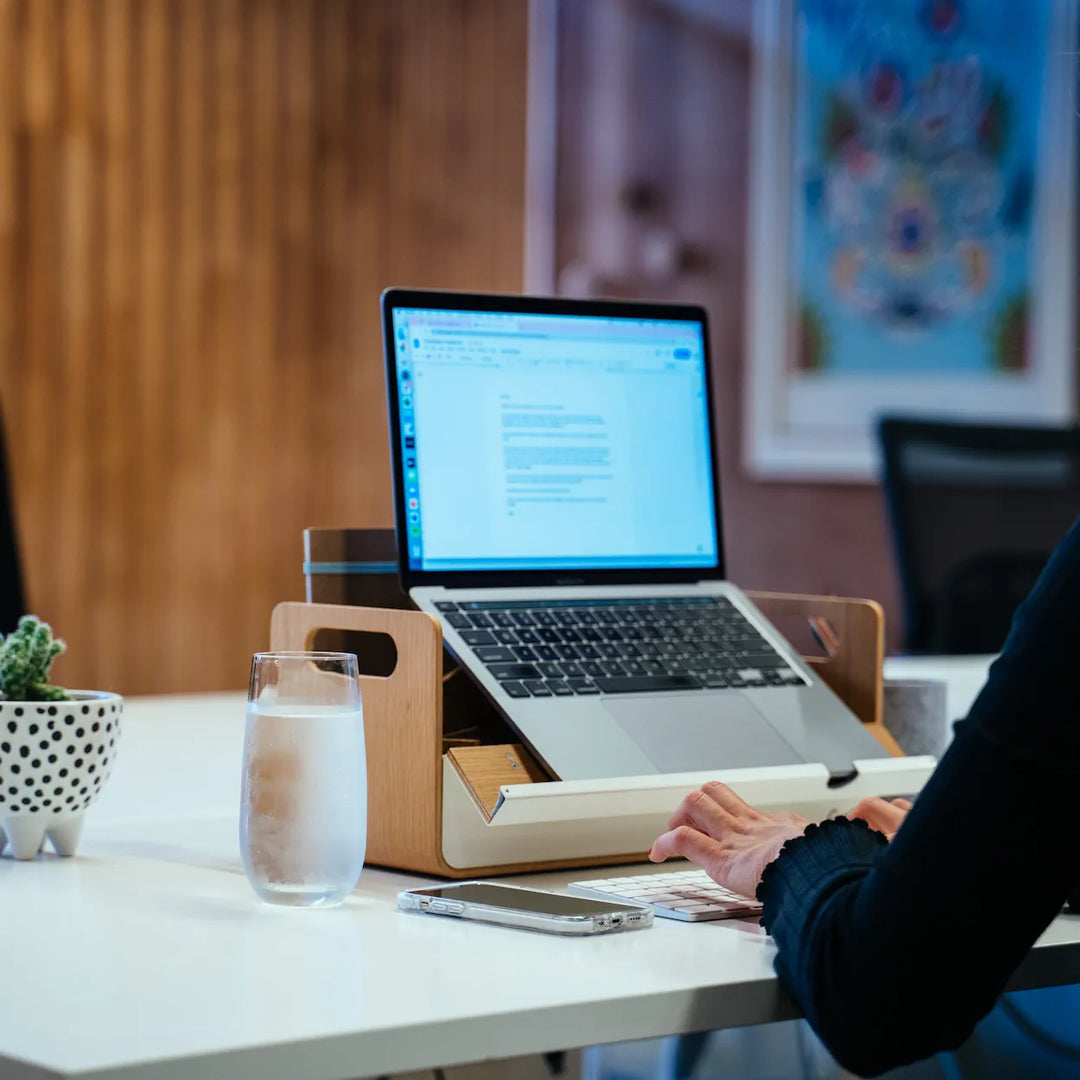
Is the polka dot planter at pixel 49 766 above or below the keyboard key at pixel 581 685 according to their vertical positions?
below

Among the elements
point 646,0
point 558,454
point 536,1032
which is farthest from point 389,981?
point 646,0

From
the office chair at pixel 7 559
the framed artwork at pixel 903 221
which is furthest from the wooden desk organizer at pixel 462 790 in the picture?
the framed artwork at pixel 903 221

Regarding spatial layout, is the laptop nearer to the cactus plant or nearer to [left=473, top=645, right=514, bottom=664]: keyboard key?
[left=473, top=645, right=514, bottom=664]: keyboard key

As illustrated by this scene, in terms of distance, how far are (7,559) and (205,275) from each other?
178 centimetres

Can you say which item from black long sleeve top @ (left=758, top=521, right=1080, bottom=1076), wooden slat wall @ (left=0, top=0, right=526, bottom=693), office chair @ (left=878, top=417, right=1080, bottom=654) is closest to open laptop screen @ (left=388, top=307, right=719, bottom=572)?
black long sleeve top @ (left=758, top=521, right=1080, bottom=1076)

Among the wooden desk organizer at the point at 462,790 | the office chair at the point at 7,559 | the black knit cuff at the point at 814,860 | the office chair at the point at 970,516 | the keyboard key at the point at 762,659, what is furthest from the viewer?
the office chair at the point at 970,516

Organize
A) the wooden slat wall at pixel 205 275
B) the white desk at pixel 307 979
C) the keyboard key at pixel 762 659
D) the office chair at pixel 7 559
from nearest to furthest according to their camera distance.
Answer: the white desk at pixel 307 979 < the keyboard key at pixel 762 659 < the office chair at pixel 7 559 < the wooden slat wall at pixel 205 275

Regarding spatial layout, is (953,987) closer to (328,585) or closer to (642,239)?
(328,585)

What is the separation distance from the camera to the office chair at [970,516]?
271 cm

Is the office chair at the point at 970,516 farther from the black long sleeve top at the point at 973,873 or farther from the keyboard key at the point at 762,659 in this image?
the black long sleeve top at the point at 973,873

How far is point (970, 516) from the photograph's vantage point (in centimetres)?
279

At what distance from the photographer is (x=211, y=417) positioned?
3.68 metres

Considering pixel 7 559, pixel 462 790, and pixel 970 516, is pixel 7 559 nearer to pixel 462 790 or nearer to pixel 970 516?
pixel 462 790

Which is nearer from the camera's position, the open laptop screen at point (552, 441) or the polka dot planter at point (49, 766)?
the polka dot planter at point (49, 766)
